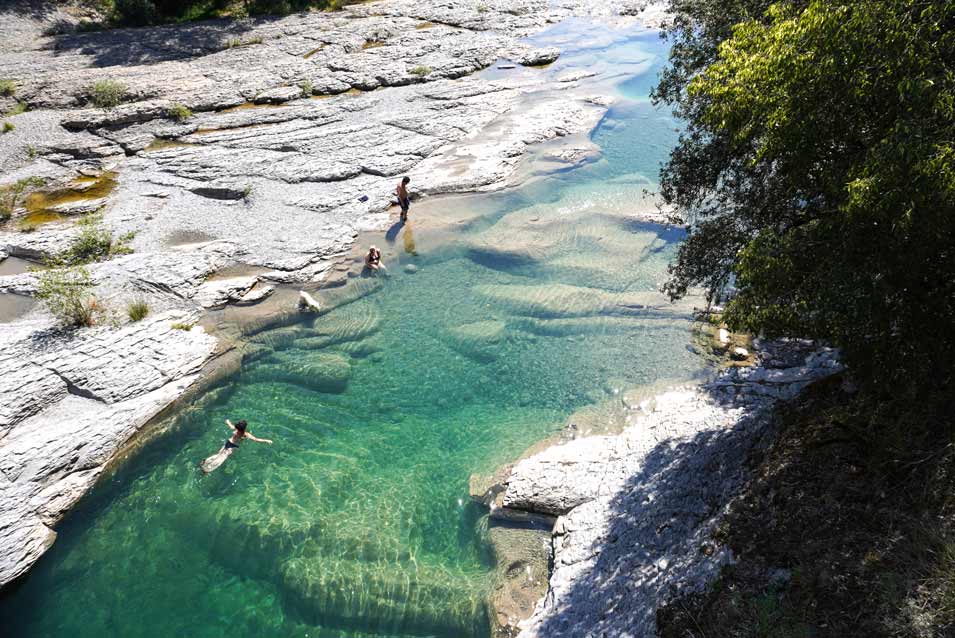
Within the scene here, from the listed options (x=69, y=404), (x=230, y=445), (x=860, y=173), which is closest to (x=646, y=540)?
(x=860, y=173)

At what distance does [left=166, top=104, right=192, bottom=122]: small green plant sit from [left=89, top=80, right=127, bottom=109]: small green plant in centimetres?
315

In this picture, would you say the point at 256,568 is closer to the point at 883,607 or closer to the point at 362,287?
the point at 362,287

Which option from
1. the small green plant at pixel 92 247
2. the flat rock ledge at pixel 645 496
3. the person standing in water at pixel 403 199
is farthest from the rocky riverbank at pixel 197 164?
the flat rock ledge at pixel 645 496

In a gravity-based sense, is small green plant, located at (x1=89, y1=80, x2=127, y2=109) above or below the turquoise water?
above

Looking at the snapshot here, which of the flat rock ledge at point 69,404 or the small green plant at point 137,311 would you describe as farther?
the small green plant at point 137,311

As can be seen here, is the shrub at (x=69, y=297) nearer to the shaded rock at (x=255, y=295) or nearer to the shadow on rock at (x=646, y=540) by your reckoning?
the shaded rock at (x=255, y=295)

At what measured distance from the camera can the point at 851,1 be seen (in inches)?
288

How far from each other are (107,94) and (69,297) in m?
20.5

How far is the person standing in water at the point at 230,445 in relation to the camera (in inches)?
564

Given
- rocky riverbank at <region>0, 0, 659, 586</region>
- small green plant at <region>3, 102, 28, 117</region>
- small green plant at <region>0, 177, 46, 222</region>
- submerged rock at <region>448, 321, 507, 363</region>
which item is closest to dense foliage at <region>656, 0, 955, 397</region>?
submerged rock at <region>448, 321, 507, 363</region>

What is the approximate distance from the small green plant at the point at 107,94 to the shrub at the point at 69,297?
17.5 meters

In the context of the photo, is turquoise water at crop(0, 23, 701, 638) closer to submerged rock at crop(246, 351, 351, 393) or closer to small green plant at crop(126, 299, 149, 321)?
submerged rock at crop(246, 351, 351, 393)

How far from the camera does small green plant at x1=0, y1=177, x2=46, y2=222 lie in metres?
23.0

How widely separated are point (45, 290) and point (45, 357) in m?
2.86
